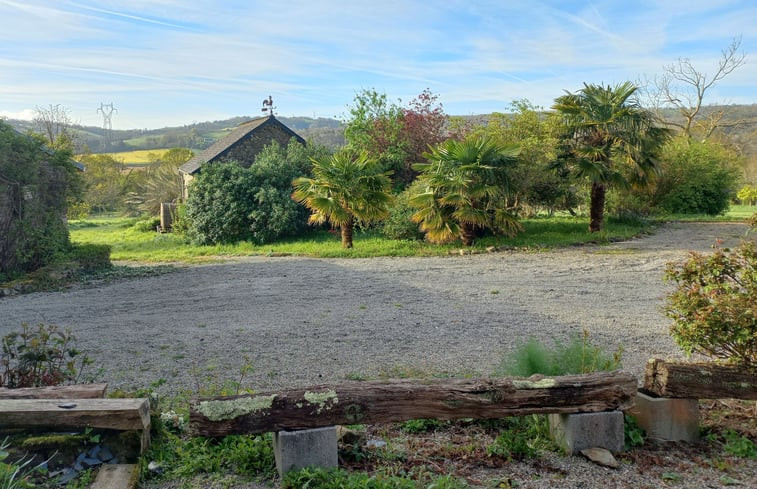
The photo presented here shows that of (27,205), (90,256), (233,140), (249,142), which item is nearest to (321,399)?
(90,256)

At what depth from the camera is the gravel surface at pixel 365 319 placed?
5297 mm

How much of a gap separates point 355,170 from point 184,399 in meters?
10.3

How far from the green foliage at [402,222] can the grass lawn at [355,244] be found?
0.31 metres

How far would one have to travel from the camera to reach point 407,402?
3531 millimetres

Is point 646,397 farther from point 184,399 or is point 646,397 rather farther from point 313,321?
point 313,321

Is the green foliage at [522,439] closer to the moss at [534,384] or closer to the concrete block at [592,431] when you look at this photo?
the concrete block at [592,431]

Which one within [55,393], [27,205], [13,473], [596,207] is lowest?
[13,473]

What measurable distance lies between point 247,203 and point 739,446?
51.5 ft

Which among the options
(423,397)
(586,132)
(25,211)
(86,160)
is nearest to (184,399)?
(423,397)

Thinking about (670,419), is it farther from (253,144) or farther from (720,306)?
(253,144)

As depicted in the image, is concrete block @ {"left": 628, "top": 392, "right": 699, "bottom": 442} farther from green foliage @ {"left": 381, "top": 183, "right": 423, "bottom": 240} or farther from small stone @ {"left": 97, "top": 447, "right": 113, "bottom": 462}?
green foliage @ {"left": 381, "top": 183, "right": 423, "bottom": 240}

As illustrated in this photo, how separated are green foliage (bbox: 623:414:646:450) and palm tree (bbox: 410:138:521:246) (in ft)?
32.6

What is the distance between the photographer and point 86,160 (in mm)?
36531

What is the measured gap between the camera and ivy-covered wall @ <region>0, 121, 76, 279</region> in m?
11.4
